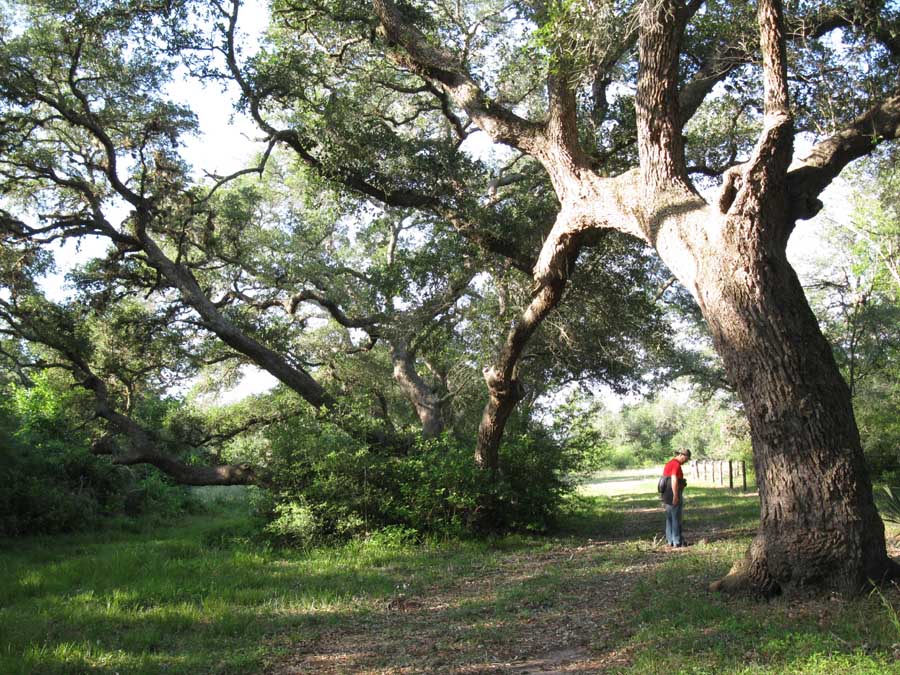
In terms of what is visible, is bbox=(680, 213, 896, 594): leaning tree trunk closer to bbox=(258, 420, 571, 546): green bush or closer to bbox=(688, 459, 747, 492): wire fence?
bbox=(258, 420, 571, 546): green bush

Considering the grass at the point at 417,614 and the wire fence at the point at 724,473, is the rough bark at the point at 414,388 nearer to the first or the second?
the grass at the point at 417,614

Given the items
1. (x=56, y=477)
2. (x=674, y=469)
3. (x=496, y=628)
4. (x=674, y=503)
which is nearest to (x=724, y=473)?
(x=674, y=469)

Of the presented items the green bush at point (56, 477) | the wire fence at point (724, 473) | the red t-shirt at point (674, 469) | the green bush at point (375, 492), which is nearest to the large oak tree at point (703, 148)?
the green bush at point (375, 492)

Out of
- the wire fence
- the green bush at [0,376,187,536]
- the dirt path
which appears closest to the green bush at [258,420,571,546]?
the dirt path

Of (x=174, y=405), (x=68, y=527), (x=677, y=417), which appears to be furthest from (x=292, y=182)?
(x=677, y=417)

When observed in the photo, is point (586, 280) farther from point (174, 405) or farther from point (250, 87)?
point (174, 405)

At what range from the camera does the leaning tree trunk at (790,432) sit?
5.51 meters

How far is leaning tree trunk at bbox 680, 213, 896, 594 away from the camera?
5.51 meters

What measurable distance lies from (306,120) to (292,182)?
10094 millimetres

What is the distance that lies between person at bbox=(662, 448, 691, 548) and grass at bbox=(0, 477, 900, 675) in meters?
0.34

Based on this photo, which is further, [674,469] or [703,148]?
[703,148]

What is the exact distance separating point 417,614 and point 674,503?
16.7ft

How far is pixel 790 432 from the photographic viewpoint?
223 inches

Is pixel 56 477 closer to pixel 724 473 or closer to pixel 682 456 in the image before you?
pixel 682 456
